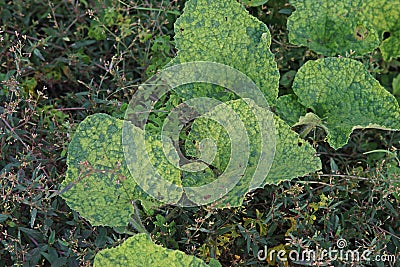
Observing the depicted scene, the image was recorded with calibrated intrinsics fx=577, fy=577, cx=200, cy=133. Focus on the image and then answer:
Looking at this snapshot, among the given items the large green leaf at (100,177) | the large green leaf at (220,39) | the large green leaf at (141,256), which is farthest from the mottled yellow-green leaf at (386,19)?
the large green leaf at (141,256)

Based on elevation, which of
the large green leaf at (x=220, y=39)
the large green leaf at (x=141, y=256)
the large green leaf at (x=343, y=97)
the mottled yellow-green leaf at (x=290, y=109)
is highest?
the large green leaf at (x=220, y=39)

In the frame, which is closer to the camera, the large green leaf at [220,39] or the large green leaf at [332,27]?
the large green leaf at [220,39]

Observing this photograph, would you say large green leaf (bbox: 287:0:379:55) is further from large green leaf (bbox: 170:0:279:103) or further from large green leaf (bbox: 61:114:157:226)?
large green leaf (bbox: 61:114:157:226)

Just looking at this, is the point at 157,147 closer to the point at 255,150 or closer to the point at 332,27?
→ the point at 255,150

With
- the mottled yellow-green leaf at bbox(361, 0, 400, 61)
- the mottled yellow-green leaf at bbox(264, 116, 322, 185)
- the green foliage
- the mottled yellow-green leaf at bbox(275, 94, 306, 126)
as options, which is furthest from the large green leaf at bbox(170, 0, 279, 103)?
the mottled yellow-green leaf at bbox(361, 0, 400, 61)

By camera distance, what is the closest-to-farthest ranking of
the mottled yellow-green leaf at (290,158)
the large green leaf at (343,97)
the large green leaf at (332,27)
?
the mottled yellow-green leaf at (290,158)
the large green leaf at (343,97)
the large green leaf at (332,27)

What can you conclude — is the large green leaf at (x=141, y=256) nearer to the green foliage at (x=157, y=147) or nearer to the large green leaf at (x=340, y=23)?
the green foliage at (x=157, y=147)

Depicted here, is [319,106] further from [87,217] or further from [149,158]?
[87,217]
